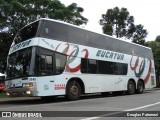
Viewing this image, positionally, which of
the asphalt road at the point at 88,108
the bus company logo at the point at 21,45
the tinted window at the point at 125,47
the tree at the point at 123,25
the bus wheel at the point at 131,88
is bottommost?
the asphalt road at the point at 88,108

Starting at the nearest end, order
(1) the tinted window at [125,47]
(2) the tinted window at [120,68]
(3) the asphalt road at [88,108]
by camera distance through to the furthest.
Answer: (3) the asphalt road at [88,108]
(2) the tinted window at [120,68]
(1) the tinted window at [125,47]

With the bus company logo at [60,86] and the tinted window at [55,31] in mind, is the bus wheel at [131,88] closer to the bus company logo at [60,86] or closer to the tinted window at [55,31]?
the bus company logo at [60,86]

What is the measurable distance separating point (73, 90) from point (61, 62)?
1.70m

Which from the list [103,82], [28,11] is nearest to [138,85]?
[103,82]

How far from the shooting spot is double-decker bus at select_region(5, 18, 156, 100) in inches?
572

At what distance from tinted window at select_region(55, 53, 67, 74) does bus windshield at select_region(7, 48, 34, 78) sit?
1.57 meters

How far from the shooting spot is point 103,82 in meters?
18.9

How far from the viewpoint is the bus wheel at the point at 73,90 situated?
52.5 feet

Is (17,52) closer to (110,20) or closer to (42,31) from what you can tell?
(42,31)

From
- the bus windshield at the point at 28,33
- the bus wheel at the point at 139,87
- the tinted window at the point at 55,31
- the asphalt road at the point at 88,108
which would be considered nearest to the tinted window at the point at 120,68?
the bus wheel at the point at 139,87

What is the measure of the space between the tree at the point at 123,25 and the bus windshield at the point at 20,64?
31603mm

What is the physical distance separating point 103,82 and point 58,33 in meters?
4.78

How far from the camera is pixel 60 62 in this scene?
15734 mm

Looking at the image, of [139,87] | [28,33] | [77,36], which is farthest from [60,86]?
[139,87]
